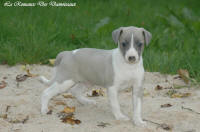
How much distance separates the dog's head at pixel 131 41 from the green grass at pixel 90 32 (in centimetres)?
194

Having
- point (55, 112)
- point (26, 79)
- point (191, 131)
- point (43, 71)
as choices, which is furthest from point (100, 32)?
point (191, 131)

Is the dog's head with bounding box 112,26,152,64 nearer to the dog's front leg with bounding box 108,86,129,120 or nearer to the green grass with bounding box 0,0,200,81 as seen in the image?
the dog's front leg with bounding box 108,86,129,120

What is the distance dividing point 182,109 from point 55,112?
151 cm

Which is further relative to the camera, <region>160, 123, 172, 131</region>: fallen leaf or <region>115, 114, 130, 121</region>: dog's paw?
<region>115, 114, 130, 121</region>: dog's paw

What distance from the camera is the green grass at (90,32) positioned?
242 inches

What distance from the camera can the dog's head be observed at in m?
3.61

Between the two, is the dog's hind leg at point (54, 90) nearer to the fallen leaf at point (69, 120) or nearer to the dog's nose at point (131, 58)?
the fallen leaf at point (69, 120)

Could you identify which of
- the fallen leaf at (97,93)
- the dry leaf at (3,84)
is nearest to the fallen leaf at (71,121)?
the fallen leaf at (97,93)

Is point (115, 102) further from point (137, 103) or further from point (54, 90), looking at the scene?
point (54, 90)

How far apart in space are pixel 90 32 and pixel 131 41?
378 cm

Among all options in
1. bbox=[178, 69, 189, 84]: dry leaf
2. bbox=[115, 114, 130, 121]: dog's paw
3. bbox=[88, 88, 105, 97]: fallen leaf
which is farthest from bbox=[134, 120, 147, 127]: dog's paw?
bbox=[178, 69, 189, 84]: dry leaf

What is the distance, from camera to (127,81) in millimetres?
3932

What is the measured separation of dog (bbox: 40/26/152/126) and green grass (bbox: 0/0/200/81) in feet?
5.80

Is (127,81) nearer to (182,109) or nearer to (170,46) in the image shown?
(182,109)
